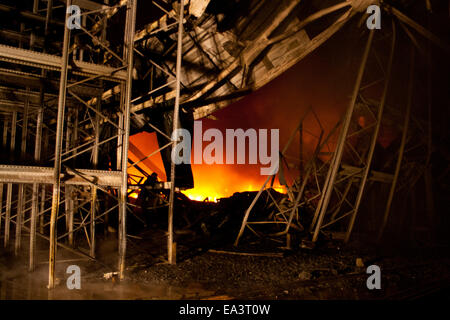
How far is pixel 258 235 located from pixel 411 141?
20.7 ft

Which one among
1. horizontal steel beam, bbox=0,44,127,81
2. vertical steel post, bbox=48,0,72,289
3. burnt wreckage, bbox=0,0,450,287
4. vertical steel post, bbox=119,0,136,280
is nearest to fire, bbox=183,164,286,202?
burnt wreckage, bbox=0,0,450,287

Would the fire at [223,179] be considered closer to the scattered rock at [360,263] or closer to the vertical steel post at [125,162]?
the scattered rock at [360,263]

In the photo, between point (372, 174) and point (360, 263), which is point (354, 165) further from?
point (360, 263)

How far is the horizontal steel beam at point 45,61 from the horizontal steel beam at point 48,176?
6.63ft

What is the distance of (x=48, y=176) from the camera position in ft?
19.0

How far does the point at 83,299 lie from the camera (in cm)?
536

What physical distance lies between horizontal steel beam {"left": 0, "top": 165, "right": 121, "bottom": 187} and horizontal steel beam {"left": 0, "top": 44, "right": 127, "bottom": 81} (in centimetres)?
202

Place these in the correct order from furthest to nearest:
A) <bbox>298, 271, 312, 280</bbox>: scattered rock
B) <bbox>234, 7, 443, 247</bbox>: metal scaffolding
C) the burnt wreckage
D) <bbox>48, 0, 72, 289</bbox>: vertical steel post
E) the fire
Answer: the fire, <bbox>234, 7, 443, 247</bbox>: metal scaffolding, the burnt wreckage, <bbox>298, 271, 312, 280</bbox>: scattered rock, <bbox>48, 0, 72, 289</bbox>: vertical steel post

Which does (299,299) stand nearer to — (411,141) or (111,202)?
(411,141)

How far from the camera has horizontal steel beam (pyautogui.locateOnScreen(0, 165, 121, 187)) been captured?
5.41m
